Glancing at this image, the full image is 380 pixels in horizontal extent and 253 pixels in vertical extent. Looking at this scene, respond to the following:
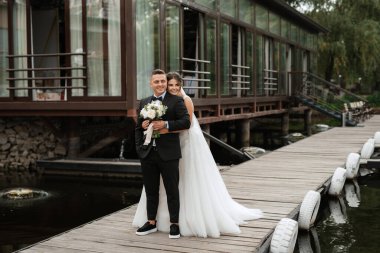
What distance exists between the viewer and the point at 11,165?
12.6m

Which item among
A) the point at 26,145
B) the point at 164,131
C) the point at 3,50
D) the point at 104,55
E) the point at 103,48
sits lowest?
the point at 26,145

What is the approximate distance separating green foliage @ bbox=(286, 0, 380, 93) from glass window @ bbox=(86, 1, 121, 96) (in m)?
19.5

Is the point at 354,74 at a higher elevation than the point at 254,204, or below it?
higher

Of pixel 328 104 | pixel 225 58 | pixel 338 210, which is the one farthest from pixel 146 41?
pixel 328 104

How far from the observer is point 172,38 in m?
12.4

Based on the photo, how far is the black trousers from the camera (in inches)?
204

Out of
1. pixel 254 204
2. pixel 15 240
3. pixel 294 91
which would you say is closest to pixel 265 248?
pixel 254 204

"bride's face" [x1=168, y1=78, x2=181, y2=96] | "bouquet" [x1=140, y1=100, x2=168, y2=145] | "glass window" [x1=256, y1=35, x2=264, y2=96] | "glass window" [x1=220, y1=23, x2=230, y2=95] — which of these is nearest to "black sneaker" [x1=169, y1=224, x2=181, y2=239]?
"bouquet" [x1=140, y1=100, x2=168, y2=145]

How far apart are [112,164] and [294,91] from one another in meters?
13.9

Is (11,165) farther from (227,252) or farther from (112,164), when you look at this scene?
(227,252)

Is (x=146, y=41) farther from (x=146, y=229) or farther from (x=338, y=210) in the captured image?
(x=146, y=229)

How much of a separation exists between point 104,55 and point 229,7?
5985mm

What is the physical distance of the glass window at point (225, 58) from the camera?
15.4 metres

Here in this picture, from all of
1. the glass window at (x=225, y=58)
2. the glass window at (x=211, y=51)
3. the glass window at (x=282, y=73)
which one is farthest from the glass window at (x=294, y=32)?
the glass window at (x=211, y=51)
